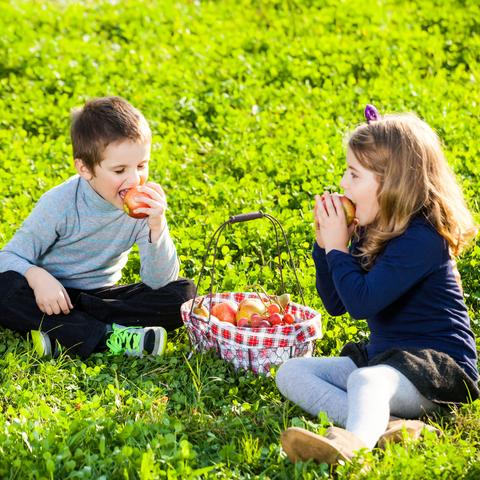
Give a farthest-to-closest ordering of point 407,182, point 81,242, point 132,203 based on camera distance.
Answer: point 81,242, point 132,203, point 407,182

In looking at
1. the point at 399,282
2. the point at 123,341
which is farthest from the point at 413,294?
the point at 123,341

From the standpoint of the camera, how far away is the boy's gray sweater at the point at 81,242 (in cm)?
299

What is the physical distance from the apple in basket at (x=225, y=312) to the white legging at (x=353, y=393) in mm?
492

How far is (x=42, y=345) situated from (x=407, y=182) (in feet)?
6.28

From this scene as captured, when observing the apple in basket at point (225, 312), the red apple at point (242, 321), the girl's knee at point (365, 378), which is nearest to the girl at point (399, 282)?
the girl's knee at point (365, 378)

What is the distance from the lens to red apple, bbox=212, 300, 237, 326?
2832mm

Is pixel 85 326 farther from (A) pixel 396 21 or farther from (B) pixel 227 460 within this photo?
(A) pixel 396 21

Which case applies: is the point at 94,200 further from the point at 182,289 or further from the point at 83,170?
the point at 182,289

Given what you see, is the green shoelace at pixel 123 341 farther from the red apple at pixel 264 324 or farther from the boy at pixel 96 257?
the red apple at pixel 264 324

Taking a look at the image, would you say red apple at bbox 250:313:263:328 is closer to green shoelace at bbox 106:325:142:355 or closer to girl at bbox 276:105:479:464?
girl at bbox 276:105:479:464

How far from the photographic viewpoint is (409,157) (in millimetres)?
2328

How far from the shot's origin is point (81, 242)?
3.10 metres

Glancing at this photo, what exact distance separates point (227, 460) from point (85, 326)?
1.24 meters

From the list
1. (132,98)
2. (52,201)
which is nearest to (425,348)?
(52,201)
